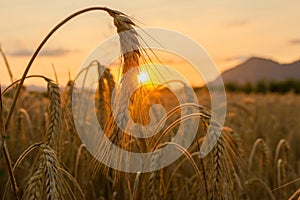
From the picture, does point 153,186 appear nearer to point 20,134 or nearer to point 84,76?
point 84,76

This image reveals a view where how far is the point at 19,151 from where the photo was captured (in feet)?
10.2

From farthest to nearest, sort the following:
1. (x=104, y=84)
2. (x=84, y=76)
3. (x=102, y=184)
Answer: (x=102, y=184), (x=84, y=76), (x=104, y=84)

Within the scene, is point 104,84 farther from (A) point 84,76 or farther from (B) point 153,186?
(B) point 153,186

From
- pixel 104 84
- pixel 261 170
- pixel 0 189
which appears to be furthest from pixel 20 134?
pixel 261 170

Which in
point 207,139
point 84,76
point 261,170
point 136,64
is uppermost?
point 84,76

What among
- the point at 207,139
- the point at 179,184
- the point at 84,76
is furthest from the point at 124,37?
the point at 179,184

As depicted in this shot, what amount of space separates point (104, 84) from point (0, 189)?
2.84 ft

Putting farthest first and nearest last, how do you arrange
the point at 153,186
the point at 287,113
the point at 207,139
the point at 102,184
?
the point at 287,113
the point at 102,184
the point at 153,186
the point at 207,139

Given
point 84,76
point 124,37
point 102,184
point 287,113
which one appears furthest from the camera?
point 287,113

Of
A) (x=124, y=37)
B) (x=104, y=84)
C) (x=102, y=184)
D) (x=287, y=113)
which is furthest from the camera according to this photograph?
(x=287, y=113)

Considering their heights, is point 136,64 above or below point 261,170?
above

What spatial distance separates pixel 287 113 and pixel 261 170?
16.3ft

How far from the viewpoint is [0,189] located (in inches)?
106

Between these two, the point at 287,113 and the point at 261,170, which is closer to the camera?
the point at 261,170
